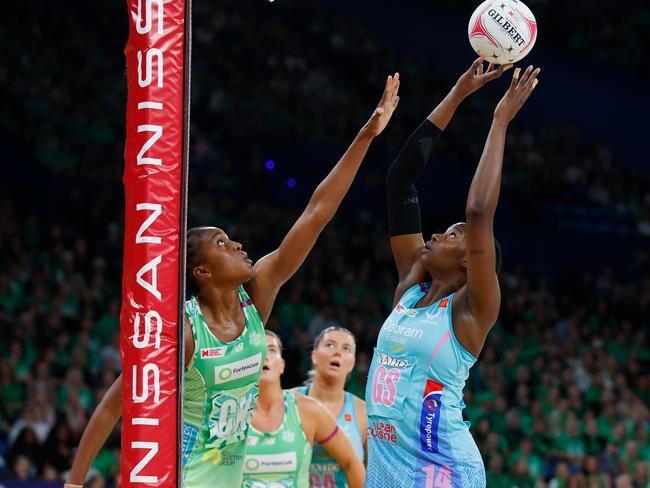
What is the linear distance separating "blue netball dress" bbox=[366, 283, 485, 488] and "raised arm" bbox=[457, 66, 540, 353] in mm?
93

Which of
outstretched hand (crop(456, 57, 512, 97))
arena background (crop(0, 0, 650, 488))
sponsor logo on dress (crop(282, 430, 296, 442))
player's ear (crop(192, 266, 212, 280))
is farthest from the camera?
arena background (crop(0, 0, 650, 488))

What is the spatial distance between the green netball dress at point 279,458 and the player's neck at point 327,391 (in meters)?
0.87

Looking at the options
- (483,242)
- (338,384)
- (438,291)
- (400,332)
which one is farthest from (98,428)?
(338,384)

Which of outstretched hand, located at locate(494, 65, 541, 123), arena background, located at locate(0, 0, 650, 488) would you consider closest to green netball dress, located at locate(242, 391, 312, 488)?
outstretched hand, located at locate(494, 65, 541, 123)

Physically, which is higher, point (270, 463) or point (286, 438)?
point (286, 438)

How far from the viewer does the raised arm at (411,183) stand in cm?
497

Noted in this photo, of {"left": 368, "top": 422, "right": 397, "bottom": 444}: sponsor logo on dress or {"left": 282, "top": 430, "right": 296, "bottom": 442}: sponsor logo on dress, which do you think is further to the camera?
{"left": 282, "top": 430, "right": 296, "bottom": 442}: sponsor logo on dress

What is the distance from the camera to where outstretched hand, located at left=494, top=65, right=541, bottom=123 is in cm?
444

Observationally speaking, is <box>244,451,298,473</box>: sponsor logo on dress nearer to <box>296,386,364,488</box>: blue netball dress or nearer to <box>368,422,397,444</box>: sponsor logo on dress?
<box>296,386,364,488</box>: blue netball dress

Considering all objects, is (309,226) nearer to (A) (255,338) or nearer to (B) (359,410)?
(A) (255,338)

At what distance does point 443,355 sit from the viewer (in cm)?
436

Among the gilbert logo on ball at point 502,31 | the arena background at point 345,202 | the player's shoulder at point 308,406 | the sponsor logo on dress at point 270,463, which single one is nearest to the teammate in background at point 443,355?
the gilbert logo on ball at point 502,31

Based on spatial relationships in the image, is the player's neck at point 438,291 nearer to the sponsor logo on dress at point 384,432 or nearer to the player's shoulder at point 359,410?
the sponsor logo on dress at point 384,432

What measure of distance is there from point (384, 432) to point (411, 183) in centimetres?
133
